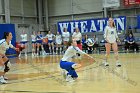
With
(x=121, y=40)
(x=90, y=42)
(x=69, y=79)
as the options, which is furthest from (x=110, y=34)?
(x=121, y=40)

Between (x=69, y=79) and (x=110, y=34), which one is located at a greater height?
(x=110, y=34)

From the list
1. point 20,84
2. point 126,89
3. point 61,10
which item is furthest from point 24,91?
point 61,10

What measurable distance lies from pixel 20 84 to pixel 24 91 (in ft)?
3.64

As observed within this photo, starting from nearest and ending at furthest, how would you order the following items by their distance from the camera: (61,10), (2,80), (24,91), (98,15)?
(24,91) → (2,80) → (98,15) → (61,10)

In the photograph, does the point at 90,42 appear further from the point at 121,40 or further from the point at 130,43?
the point at 130,43

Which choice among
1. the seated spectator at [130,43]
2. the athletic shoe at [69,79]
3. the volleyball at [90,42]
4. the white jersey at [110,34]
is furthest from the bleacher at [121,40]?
the athletic shoe at [69,79]

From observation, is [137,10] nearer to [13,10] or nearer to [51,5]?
[51,5]

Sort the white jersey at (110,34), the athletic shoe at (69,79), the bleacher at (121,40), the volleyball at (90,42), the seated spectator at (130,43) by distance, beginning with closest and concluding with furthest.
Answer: the athletic shoe at (69,79) → the white jersey at (110,34) → the seated spectator at (130,43) → the volleyball at (90,42) → the bleacher at (121,40)

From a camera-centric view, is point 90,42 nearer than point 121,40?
Yes

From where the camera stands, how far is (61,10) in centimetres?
2555

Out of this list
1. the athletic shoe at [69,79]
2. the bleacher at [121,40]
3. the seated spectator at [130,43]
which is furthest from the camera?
the bleacher at [121,40]

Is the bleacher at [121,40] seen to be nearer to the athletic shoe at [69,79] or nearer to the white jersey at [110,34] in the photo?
the white jersey at [110,34]

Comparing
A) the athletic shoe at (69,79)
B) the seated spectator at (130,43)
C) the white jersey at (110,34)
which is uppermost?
the white jersey at (110,34)

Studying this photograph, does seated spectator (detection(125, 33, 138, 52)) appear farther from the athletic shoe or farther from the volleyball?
the athletic shoe
